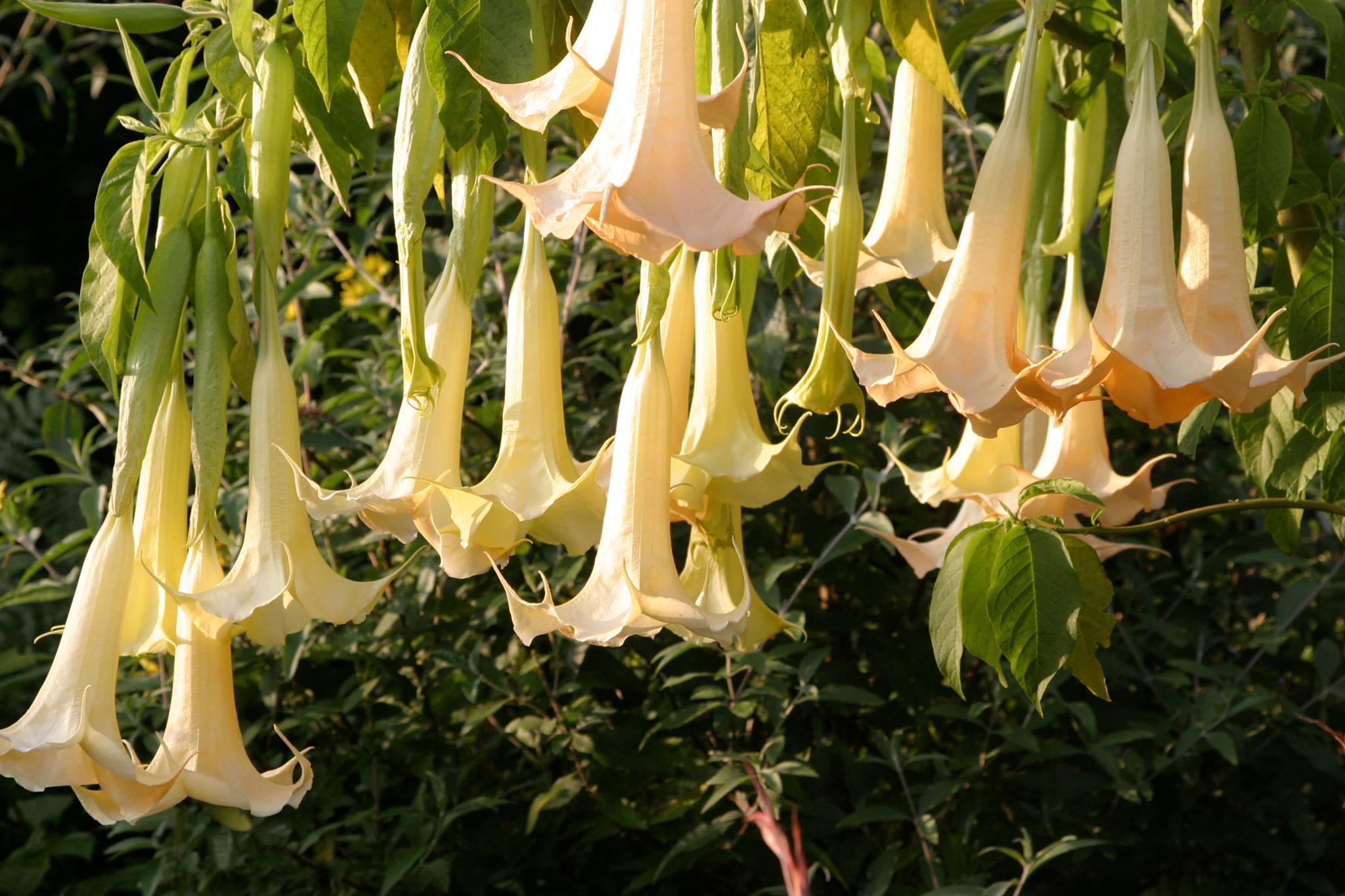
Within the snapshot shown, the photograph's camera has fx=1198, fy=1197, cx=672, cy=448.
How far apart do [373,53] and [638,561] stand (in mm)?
344

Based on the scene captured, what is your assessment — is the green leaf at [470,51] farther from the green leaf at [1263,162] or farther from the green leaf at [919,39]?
the green leaf at [1263,162]

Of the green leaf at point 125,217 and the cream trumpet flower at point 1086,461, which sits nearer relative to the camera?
the green leaf at point 125,217

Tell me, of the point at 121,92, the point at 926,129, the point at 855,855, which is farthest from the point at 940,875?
the point at 121,92

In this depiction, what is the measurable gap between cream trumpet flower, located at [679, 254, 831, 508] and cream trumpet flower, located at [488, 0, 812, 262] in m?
0.14

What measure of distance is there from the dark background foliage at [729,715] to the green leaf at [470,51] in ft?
2.62

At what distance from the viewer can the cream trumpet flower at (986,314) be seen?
56cm

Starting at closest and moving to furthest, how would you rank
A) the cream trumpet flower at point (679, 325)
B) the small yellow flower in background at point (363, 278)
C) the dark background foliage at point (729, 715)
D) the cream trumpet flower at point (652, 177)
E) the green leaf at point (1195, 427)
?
the cream trumpet flower at point (652, 177), the cream trumpet flower at point (679, 325), the green leaf at point (1195, 427), the dark background foliage at point (729, 715), the small yellow flower in background at point (363, 278)

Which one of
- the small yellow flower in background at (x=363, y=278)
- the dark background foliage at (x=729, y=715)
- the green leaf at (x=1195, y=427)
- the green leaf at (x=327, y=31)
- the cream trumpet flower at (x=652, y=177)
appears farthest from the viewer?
the small yellow flower in background at (x=363, y=278)

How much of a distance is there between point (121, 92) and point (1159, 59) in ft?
10.3

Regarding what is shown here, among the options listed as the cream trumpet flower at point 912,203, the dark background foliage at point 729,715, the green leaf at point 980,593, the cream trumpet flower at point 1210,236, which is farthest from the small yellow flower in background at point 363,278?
the cream trumpet flower at point 1210,236

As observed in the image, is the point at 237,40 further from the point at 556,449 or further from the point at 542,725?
the point at 542,725

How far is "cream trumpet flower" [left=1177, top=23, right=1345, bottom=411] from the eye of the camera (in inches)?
22.3

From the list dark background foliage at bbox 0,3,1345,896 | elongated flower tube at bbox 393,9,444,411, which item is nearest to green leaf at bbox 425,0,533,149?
elongated flower tube at bbox 393,9,444,411

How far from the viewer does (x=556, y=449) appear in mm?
663
